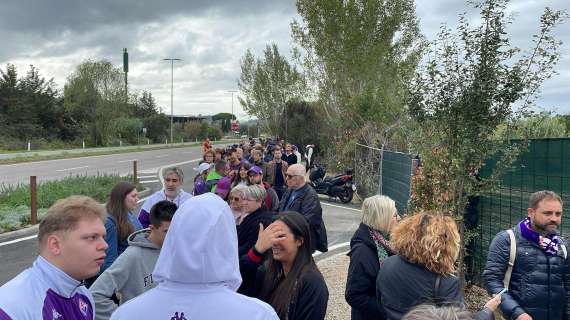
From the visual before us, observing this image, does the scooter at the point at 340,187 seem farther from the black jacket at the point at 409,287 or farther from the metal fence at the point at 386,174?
the black jacket at the point at 409,287

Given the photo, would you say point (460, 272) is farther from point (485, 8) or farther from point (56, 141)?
point (56, 141)

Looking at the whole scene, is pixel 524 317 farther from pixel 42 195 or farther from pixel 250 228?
pixel 42 195

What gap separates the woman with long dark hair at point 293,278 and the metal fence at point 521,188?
316 centimetres

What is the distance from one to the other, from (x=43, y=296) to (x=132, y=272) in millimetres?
1119

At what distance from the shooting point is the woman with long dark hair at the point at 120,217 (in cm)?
398

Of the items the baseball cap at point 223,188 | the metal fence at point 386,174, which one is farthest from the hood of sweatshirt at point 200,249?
the metal fence at point 386,174

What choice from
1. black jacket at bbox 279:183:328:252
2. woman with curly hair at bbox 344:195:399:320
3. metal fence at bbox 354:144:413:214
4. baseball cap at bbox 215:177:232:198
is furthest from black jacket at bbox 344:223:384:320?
metal fence at bbox 354:144:413:214

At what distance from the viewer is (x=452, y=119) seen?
16.5 ft

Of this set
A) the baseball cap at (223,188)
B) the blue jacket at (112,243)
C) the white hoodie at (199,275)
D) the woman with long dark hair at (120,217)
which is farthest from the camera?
the baseball cap at (223,188)

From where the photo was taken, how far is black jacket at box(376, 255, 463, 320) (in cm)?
265

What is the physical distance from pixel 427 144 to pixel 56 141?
50846mm

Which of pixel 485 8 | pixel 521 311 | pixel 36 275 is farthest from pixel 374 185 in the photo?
pixel 36 275

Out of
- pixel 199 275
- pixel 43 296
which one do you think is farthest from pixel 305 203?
pixel 199 275

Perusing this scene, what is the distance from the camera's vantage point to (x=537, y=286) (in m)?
3.43
